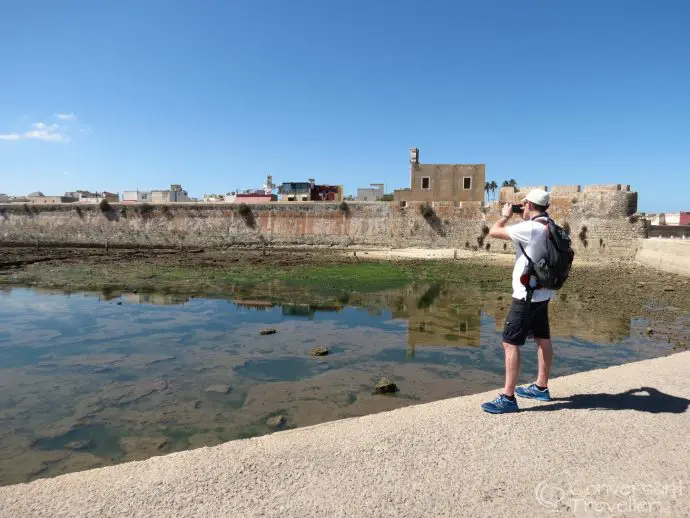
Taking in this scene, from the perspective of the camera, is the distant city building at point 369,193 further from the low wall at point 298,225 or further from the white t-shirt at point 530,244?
the white t-shirt at point 530,244

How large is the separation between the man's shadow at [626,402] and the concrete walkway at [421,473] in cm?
3

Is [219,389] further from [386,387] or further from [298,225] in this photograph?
[298,225]

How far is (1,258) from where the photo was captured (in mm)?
24000

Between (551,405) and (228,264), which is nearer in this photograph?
(551,405)

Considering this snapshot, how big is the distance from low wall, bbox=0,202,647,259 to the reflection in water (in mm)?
12979

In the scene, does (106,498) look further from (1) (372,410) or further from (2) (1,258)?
(2) (1,258)

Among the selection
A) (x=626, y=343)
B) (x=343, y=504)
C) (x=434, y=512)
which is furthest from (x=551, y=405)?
(x=626, y=343)

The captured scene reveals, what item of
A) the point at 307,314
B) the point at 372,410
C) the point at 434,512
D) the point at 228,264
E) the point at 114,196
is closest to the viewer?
the point at 434,512

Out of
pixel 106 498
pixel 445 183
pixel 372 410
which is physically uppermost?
pixel 445 183

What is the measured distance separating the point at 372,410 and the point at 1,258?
26465 mm

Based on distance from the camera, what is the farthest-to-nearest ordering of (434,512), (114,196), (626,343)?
1. (114,196)
2. (626,343)
3. (434,512)

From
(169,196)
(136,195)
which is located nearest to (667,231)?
(169,196)

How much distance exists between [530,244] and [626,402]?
5.47 ft

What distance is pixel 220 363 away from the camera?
270 inches
